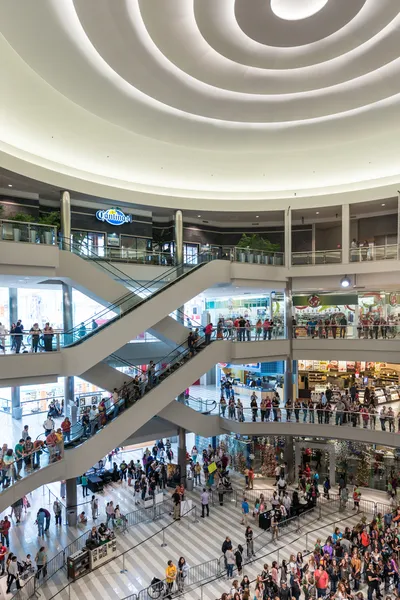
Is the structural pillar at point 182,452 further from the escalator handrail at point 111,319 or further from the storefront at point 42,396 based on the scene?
the escalator handrail at point 111,319

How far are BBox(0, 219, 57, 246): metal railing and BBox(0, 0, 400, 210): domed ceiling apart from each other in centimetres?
304

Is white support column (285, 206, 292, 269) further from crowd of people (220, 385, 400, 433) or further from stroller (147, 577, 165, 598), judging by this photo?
stroller (147, 577, 165, 598)

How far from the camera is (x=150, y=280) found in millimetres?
18438

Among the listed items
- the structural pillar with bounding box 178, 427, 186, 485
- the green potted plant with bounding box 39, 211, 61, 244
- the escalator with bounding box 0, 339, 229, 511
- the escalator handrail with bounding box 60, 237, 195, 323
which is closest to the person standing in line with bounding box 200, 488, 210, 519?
the structural pillar with bounding box 178, 427, 186, 485

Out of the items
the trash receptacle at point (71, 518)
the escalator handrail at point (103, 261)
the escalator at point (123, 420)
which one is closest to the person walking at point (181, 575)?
the escalator at point (123, 420)

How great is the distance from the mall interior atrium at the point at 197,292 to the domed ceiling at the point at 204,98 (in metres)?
0.08

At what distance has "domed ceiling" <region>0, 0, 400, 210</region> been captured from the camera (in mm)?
10992

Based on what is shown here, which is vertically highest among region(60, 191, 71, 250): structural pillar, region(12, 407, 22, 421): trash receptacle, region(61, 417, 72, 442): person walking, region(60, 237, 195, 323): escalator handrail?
region(60, 191, 71, 250): structural pillar

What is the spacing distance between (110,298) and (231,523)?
390 inches

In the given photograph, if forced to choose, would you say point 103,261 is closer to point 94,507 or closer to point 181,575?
point 94,507

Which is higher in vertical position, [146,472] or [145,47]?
[145,47]

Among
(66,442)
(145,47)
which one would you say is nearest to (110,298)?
(66,442)

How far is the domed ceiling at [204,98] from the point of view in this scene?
11.0 m

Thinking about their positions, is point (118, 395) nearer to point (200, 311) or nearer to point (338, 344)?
point (338, 344)
